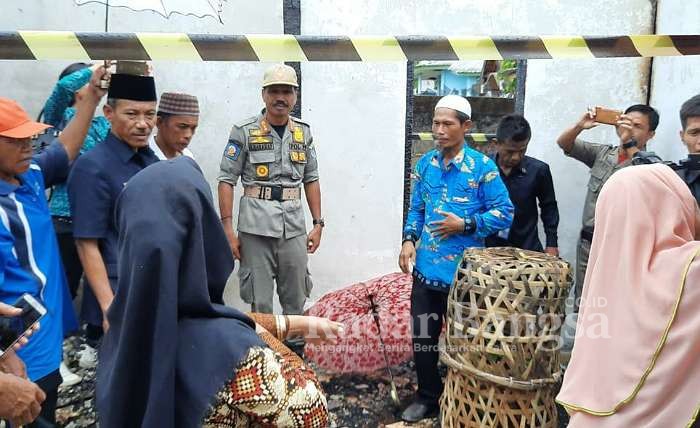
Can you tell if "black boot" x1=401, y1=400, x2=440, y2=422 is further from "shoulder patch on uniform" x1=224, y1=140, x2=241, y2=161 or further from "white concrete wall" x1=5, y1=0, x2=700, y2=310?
"shoulder patch on uniform" x1=224, y1=140, x2=241, y2=161

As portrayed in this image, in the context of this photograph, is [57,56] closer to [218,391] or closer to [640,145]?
[218,391]

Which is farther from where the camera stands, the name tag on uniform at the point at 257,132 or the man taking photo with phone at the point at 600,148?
the name tag on uniform at the point at 257,132

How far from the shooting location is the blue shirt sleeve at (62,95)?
365 centimetres

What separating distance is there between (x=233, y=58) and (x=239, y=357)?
169 cm

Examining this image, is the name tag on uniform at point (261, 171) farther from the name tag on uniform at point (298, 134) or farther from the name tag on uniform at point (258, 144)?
the name tag on uniform at point (298, 134)

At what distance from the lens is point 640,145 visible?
12.4 ft

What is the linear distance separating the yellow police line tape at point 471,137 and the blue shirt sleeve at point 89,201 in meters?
2.73

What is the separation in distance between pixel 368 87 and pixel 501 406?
2.61 metres

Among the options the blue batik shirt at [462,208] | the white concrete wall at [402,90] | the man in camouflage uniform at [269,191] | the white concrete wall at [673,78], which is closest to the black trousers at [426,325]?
the blue batik shirt at [462,208]

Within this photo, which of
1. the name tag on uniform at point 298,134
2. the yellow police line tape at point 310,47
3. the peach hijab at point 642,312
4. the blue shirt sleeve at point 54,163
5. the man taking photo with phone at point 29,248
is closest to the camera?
the peach hijab at point 642,312

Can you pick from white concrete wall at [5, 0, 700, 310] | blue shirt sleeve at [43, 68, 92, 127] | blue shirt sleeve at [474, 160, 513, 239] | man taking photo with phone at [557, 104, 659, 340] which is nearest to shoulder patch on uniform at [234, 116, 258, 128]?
white concrete wall at [5, 0, 700, 310]

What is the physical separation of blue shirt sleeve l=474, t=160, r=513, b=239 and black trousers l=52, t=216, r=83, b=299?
2530mm

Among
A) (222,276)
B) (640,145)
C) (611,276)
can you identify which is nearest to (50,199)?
(222,276)

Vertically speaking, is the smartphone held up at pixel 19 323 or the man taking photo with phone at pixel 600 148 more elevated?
the man taking photo with phone at pixel 600 148
